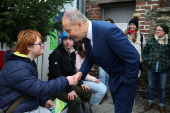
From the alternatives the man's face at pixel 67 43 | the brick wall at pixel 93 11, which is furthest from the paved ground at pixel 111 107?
the brick wall at pixel 93 11

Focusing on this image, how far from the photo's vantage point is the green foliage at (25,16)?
103 inches

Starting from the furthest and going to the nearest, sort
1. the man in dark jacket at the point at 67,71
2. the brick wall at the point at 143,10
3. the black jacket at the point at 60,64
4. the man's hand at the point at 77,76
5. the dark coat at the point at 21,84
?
the brick wall at the point at 143,10, the black jacket at the point at 60,64, the man in dark jacket at the point at 67,71, the man's hand at the point at 77,76, the dark coat at the point at 21,84

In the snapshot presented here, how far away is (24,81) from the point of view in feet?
6.15

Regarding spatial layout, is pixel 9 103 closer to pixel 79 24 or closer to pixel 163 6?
pixel 79 24

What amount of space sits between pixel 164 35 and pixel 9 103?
139 inches

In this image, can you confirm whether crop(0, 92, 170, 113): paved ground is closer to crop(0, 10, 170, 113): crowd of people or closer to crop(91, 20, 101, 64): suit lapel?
crop(0, 10, 170, 113): crowd of people

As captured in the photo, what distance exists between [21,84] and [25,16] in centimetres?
110

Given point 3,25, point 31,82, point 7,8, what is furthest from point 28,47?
point 7,8

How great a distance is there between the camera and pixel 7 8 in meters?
2.98

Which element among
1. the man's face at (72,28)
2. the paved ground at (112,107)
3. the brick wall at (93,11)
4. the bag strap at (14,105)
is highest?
the brick wall at (93,11)

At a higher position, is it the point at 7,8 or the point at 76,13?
the point at 7,8

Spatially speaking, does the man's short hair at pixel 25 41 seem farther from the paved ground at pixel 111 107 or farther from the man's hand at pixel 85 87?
the paved ground at pixel 111 107

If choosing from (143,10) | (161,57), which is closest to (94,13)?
(143,10)

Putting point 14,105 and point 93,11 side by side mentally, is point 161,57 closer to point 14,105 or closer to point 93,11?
point 93,11
